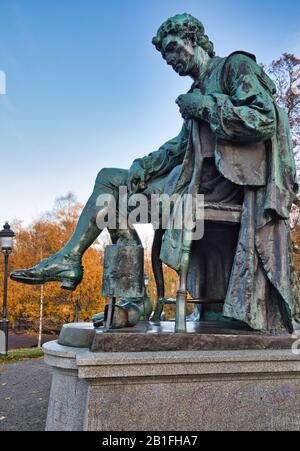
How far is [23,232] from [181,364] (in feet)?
82.0

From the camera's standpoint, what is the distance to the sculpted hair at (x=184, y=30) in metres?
3.36

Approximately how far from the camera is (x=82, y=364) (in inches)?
90.7

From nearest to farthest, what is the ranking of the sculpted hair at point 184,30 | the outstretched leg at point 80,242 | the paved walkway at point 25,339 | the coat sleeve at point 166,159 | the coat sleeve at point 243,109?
the coat sleeve at point 243,109, the outstretched leg at point 80,242, the sculpted hair at point 184,30, the coat sleeve at point 166,159, the paved walkway at point 25,339

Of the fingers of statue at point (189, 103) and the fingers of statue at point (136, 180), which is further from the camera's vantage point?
the fingers of statue at point (136, 180)

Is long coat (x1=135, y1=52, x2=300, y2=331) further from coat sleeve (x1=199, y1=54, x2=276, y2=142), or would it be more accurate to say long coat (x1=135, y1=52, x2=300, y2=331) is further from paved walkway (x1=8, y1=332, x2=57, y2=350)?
paved walkway (x1=8, y1=332, x2=57, y2=350)

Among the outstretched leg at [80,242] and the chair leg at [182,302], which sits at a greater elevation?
the outstretched leg at [80,242]

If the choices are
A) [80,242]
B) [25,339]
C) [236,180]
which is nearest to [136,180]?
[80,242]

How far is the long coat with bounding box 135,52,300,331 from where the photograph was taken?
2.96 m

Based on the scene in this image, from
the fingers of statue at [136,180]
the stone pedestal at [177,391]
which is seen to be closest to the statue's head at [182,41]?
the fingers of statue at [136,180]

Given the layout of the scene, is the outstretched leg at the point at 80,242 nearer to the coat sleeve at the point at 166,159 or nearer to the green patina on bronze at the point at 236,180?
the green patina on bronze at the point at 236,180

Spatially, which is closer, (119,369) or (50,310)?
(119,369)

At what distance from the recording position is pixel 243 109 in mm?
2916

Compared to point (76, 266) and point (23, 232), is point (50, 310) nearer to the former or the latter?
point (23, 232)
